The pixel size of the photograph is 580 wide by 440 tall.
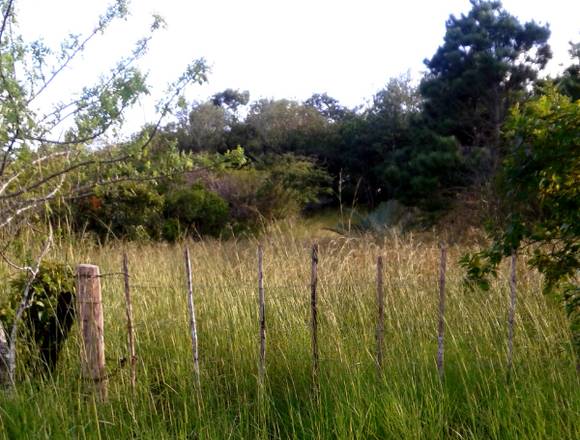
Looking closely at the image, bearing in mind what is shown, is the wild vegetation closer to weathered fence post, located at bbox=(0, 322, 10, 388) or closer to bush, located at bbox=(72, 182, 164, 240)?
weathered fence post, located at bbox=(0, 322, 10, 388)

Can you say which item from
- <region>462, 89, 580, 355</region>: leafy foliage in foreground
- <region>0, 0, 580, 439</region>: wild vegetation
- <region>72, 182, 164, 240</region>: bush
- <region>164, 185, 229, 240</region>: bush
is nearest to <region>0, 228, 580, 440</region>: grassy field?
<region>0, 0, 580, 439</region>: wild vegetation

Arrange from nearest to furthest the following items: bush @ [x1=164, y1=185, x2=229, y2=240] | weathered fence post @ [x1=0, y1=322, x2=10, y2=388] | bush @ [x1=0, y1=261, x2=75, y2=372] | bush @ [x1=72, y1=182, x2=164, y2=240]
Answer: weathered fence post @ [x1=0, y1=322, x2=10, y2=388] < bush @ [x1=0, y1=261, x2=75, y2=372] < bush @ [x1=72, y1=182, x2=164, y2=240] < bush @ [x1=164, y1=185, x2=229, y2=240]

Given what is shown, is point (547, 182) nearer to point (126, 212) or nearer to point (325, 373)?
point (325, 373)


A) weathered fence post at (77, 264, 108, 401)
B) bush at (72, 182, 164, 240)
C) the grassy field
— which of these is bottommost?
the grassy field

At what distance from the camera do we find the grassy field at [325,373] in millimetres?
3664

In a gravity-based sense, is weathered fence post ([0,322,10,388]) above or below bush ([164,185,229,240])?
below

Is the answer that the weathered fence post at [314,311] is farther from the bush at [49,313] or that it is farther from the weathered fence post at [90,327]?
the bush at [49,313]

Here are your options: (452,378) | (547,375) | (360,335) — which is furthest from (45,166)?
(547,375)

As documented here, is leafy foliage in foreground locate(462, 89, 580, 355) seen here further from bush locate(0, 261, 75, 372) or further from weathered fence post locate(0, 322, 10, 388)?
weathered fence post locate(0, 322, 10, 388)

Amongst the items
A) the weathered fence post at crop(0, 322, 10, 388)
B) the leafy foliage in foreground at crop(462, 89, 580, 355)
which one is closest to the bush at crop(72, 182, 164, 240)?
the weathered fence post at crop(0, 322, 10, 388)

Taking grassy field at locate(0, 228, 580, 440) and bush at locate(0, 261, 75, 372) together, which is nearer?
grassy field at locate(0, 228, 580, 440)

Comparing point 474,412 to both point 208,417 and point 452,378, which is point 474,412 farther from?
point 208,417

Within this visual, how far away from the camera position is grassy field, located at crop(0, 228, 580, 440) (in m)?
3.66

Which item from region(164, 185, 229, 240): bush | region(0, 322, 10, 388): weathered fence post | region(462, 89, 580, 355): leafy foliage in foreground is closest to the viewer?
region(462, 89, 580, 355): leafy foliage in foreground
